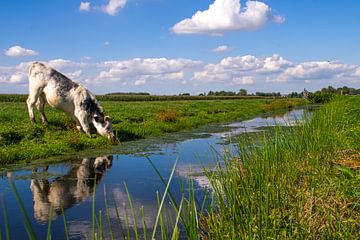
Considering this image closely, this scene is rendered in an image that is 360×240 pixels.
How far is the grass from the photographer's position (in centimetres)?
351

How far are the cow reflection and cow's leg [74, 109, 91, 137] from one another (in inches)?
A: 167

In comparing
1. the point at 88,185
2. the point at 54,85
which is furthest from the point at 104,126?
the point at 88,185

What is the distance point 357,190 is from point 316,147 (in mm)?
2379

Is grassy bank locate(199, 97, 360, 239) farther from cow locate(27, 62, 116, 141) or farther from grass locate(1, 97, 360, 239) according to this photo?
cow locate(27, 62, 116, 141)

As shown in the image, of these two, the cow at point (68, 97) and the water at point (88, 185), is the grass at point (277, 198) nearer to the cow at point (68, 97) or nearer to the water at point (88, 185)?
the water at point (88, 185)

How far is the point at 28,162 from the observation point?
11102 millimetres

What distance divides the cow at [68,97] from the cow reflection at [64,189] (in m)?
4.25

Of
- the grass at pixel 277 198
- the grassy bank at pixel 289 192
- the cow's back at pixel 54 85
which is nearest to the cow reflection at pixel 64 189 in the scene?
the grass at pixel 277 198

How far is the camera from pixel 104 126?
14898 mm

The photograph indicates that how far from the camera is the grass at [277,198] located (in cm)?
351

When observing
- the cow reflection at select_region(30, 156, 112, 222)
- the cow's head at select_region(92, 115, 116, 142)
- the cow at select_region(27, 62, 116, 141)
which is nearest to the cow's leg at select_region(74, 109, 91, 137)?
the cow at select_region(27, 62, 116, 141)

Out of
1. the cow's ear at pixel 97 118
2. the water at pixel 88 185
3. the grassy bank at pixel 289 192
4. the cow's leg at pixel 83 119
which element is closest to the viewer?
the grassy bank at pixel 289 192

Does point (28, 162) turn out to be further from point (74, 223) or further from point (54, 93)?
point (74, 223)

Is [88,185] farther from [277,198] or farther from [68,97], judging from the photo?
[68,97]
